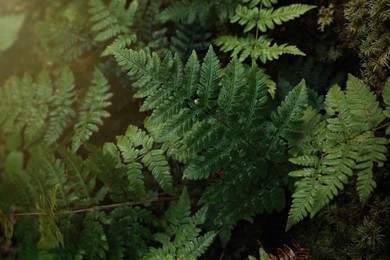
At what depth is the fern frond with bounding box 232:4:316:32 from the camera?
2789 millimetres

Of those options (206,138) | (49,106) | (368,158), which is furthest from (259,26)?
(49,106)

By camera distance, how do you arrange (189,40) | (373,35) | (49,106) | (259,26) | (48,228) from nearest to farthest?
1. (373,35)
2. (48,228)
3. (259,26)
4. (189,40)
5. (49,106)

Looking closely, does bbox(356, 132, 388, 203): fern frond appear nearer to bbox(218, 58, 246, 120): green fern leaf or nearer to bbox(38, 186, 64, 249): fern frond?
bbox(218, 58, 246, 120): green fern leaf

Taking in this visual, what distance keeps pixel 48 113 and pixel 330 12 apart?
242 centimetres

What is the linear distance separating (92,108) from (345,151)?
6.60 ft

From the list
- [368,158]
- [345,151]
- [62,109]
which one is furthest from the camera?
[62,109]

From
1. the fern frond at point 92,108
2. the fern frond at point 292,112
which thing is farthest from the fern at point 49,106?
the fern frond at point 292,112

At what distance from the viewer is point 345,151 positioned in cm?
221

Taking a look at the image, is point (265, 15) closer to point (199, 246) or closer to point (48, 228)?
point (199, 246)

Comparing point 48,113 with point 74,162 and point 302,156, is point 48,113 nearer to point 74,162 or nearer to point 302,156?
point 74,162

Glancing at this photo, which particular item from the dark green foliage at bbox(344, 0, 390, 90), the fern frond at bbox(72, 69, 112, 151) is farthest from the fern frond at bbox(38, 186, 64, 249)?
the dark green foliage at bbox(344, 0, 390, 90)

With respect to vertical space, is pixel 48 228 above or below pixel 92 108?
below

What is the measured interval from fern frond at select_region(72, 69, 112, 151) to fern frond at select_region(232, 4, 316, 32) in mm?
1177

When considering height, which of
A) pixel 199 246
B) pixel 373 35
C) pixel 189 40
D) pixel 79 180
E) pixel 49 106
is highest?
pixel 373 35
